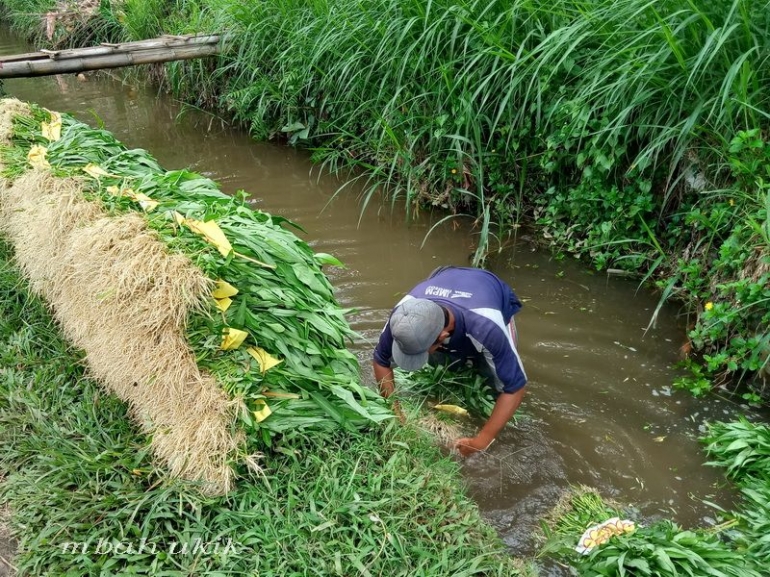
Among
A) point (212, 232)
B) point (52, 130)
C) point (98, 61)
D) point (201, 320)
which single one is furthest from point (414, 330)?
point (98, 61)

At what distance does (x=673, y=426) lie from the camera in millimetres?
3471

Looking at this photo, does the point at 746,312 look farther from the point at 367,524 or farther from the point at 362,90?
the point at 362,90

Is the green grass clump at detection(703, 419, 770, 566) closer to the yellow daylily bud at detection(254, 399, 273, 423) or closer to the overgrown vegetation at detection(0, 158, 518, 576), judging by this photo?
the overgrown vegetation at detection(0, 158, 518, 576)

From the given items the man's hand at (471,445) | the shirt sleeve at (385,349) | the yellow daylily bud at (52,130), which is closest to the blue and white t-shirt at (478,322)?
the shirt sleeve at (385,349)

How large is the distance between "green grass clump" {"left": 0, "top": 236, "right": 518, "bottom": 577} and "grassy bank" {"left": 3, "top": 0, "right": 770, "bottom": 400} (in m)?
1.97

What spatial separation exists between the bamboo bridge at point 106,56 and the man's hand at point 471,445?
20.1 ft

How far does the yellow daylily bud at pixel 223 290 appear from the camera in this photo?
2.72 m

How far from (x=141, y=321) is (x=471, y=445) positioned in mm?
1681

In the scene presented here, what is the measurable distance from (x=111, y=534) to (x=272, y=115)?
565 centimetres

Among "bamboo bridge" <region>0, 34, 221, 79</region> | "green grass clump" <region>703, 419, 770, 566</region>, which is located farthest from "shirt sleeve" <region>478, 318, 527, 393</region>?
"bamboo bridge" <region>0, 34, 221, 79</region>

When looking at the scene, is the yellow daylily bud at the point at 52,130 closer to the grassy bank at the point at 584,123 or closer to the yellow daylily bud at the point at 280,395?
the grassy bank at the point at 584,123

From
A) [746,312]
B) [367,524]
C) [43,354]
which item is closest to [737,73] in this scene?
[746,312]

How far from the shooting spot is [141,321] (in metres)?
2.72

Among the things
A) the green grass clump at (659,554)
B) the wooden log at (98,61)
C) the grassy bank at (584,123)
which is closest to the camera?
the green grass clump at (659,554)
